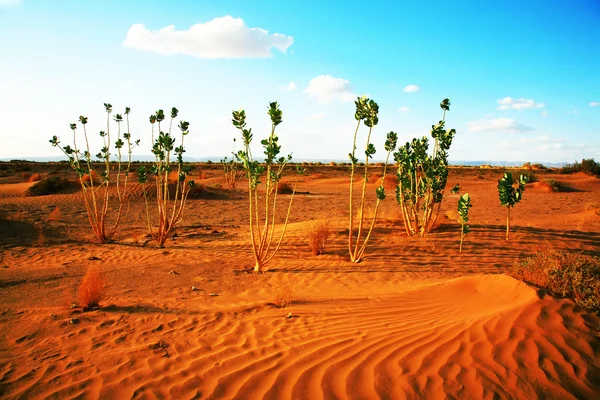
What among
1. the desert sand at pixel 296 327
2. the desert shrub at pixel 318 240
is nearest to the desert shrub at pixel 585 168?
the desert sand at pixel 296 327

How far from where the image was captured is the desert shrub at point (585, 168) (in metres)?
31.0

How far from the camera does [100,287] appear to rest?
5.14m

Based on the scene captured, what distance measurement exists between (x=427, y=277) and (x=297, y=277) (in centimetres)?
261

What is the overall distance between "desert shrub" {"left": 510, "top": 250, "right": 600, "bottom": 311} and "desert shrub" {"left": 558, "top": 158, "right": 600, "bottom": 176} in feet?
111

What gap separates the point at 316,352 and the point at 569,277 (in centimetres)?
352

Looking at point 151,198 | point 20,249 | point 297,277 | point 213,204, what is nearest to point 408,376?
point 297,277

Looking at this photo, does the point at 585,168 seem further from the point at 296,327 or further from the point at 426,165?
the point at 296,327

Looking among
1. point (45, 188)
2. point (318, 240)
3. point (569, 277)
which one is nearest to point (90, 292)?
point (318, 240)

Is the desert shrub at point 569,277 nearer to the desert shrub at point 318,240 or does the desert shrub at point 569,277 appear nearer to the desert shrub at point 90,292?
the desert shrub at point 318,240

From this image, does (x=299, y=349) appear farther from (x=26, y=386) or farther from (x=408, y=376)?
(x=26, y=386)

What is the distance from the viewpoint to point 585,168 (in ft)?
107

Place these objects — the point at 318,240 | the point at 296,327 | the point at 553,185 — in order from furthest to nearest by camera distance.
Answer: the point at 553,185, the point at 318,240, the point at 296,327

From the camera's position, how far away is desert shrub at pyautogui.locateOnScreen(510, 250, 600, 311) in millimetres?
4203

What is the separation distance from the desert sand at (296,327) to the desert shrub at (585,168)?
93.9ft
